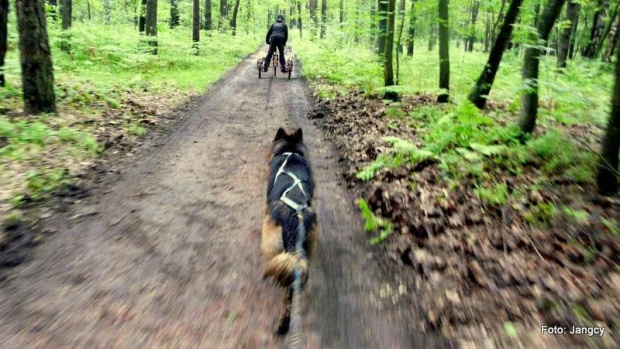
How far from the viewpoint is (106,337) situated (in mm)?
2688

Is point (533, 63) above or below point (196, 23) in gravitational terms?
below

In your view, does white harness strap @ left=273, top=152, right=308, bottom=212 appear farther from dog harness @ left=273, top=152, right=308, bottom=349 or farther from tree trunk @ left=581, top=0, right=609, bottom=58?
tree trunk @ left=581, top=0, right=609, bottom=58

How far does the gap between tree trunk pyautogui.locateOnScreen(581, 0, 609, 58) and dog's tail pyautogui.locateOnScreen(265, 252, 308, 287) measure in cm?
2074

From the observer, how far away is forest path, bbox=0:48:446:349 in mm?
2762

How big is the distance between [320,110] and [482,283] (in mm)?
7335

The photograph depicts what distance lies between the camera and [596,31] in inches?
736

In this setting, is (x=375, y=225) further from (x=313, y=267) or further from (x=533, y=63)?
(x=533, y=63)

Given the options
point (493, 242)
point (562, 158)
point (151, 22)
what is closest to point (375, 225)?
point (493, 242)

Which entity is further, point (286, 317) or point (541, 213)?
point (541, 213)

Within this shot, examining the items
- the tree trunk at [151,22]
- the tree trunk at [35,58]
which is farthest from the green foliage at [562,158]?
the tree trunk at [151,22]

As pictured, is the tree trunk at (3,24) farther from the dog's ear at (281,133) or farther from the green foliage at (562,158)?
the green foliage at (562,158)

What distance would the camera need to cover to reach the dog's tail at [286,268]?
2613 millimetres

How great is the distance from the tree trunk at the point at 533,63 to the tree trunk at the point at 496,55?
1087 millimetres

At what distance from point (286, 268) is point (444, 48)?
817 centimetres
